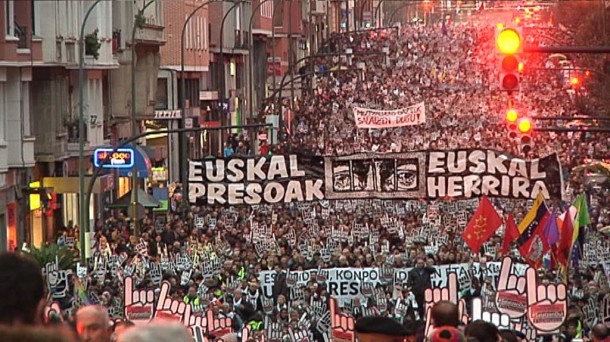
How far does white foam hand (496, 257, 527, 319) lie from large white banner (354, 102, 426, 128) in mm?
25696

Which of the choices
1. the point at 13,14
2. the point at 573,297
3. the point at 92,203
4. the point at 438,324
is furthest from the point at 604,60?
the point at 438,324

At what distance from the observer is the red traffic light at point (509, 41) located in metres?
16.8

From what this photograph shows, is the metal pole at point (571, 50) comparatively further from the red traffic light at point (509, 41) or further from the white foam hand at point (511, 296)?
the white foam hand at point (511, 296)

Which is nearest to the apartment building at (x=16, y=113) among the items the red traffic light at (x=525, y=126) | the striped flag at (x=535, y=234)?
the red traffic light at (x=525, y=126)

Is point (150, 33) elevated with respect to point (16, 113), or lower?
elevated

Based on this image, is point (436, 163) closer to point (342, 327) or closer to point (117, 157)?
point (342, 327)

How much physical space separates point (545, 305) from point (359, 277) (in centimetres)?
732

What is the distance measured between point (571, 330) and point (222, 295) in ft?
19.5

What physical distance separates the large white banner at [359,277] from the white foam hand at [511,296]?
6.14 metres

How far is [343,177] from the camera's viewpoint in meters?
26.6

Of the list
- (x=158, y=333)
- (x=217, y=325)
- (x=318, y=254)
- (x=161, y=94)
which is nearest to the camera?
(x=158, y=333)

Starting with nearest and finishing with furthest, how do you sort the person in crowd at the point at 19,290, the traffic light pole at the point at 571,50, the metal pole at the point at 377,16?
the person in crowd at the point at 19,290 < the traffic light pole at the point at 571,50 < the metal pole at the point at 377,16

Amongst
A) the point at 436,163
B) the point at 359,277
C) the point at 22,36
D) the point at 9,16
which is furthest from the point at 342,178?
the point at 22,36

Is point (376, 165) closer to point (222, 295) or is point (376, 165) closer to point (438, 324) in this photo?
point (222, 295)
